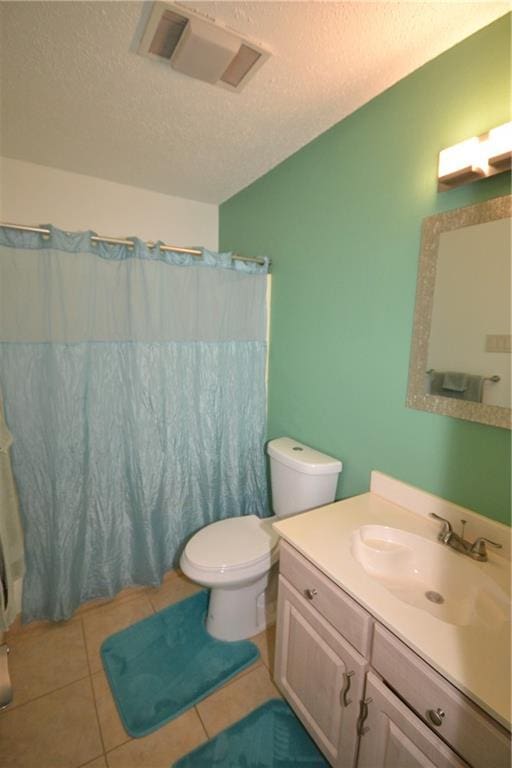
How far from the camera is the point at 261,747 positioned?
1.17 m

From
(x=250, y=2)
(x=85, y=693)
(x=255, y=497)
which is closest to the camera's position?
(x=250, y=2)

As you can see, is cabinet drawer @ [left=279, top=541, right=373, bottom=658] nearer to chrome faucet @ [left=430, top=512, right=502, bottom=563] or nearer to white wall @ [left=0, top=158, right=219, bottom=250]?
chrome faucet @ [left=430, top=512, right=502, bottom=563]

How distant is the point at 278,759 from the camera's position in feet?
3.74

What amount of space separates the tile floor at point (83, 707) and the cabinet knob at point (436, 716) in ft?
2.89

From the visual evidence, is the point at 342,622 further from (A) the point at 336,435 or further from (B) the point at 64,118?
(B) the point at 64,118

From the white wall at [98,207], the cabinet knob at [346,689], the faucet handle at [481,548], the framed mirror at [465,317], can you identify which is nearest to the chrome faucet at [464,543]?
the faucet handle at [481,548]

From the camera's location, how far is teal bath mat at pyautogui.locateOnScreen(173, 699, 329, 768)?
1129 millimetres

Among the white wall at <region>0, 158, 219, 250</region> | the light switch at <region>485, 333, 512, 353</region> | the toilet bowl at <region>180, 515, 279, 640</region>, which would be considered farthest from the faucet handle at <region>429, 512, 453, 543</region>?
the white wall at <region>0, 158, 219, 250</region>

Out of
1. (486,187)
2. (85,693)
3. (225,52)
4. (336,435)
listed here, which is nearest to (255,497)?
(336,435)

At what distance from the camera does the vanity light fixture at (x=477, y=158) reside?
901 mm

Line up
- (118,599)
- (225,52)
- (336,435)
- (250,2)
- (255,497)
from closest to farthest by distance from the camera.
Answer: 1. (250,2)
2. (225,52)
3. (336,435)
4. (118,599)
5. (255,497)

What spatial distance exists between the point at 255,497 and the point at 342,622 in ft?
3.86

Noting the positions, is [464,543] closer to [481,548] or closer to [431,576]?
[481,548]

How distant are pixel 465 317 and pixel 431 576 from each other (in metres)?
0.83
